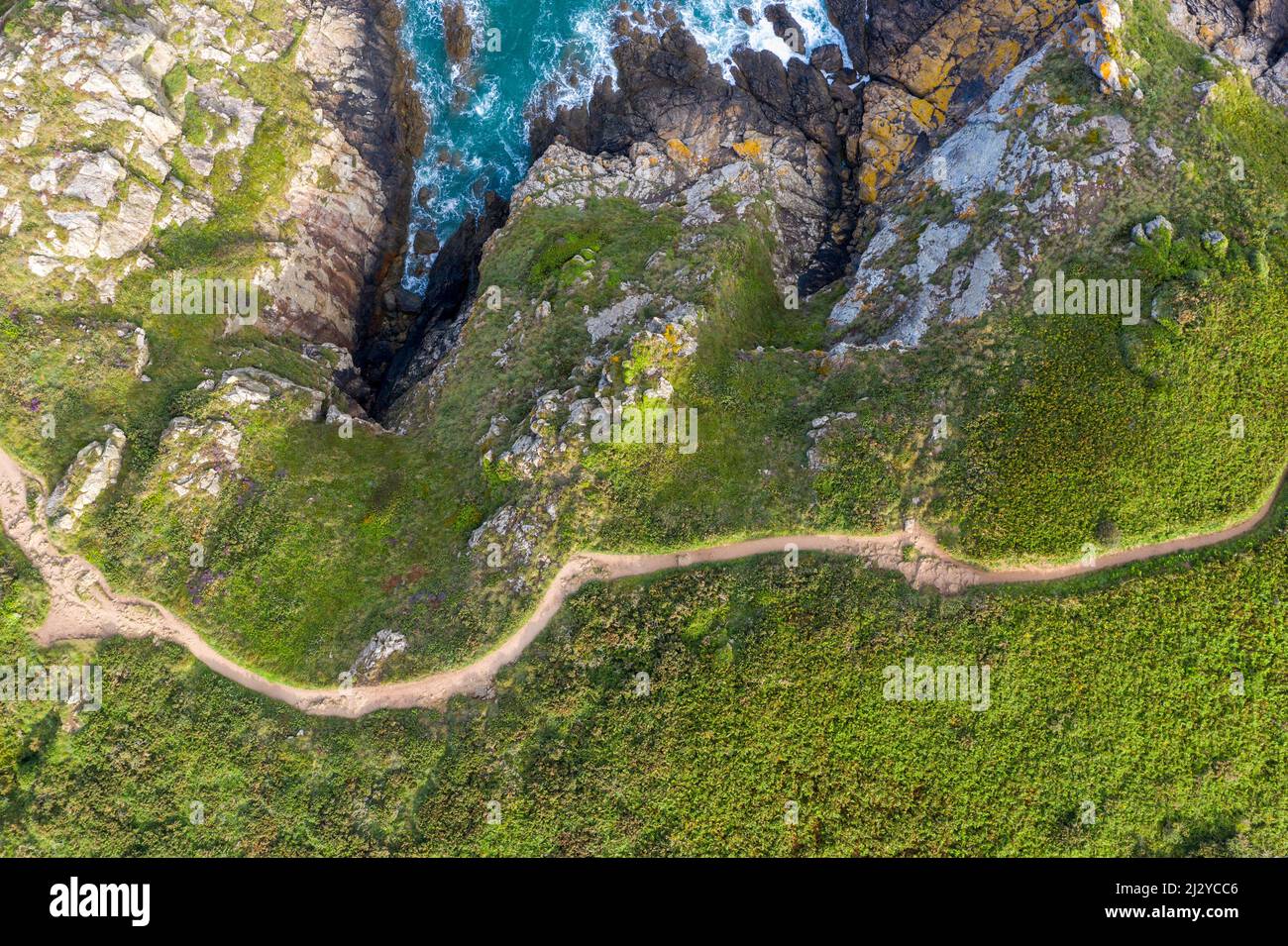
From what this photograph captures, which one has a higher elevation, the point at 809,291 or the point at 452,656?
the point at 809,291

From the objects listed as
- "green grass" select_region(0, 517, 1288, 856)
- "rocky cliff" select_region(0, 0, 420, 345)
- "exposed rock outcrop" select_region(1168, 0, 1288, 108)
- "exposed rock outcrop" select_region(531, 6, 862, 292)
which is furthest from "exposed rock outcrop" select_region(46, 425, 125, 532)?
"exposed rock outcrop" select_region(1168, 0, 1288, 108)

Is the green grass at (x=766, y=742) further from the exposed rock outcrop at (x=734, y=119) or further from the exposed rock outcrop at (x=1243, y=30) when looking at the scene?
the exposed rock outcrop at (x=1243, y=30)

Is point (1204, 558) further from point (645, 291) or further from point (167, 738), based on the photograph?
point (167, 738)

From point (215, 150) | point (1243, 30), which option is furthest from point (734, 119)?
point (215, 150)

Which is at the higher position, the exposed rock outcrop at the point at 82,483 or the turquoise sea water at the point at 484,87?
the turquoise sea water at the point at 484,87

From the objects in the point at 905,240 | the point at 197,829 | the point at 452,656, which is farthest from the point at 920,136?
the point at 197,829

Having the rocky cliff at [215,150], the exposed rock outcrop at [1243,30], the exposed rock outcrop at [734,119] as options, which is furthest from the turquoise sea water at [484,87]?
the exposed rock outcrop at [1243,30]

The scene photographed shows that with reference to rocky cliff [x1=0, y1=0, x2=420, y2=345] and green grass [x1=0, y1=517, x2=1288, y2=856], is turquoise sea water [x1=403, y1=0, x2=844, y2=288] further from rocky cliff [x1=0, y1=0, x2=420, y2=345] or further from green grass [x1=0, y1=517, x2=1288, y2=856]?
green grass [x1=0, y1=517, x2=1288, y2=856]
